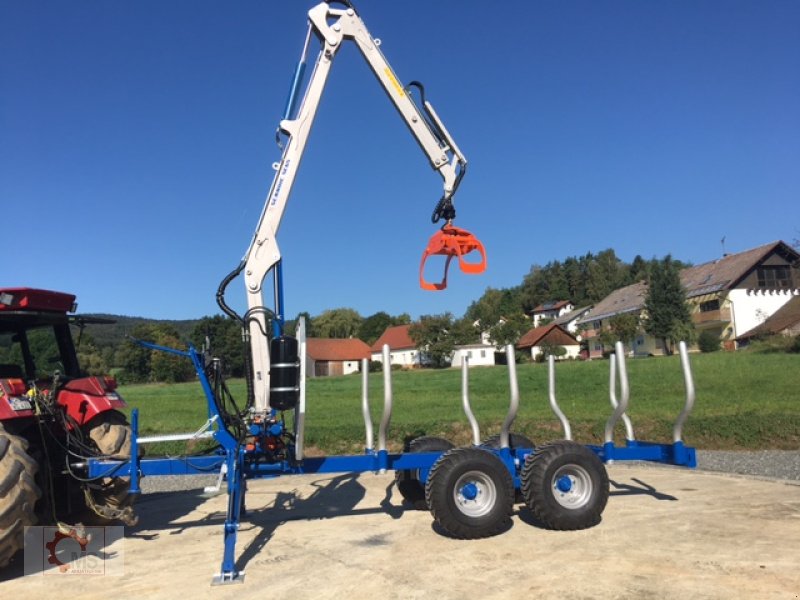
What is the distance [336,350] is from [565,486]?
73.1 m

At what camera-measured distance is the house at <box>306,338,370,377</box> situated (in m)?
76.2

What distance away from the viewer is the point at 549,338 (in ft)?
216

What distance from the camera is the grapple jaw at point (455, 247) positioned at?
24.8 ft

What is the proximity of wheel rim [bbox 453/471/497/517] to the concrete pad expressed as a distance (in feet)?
1.08

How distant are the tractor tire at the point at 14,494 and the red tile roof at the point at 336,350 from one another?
228 feet

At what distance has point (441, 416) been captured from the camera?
57.5 feet

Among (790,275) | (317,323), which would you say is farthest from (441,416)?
(317,323)

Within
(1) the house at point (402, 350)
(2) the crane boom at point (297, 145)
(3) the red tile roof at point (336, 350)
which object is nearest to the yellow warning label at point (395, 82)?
(2) the crane boom at point (297, 145)

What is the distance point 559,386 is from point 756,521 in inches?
723

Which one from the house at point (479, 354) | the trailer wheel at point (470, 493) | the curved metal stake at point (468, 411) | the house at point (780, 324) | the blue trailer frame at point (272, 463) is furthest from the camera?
the house at point (479, 354)

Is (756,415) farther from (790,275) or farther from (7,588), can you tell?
(790,275)

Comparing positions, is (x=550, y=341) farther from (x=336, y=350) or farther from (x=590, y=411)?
(x=590, y=411)

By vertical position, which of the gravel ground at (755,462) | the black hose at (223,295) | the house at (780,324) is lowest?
the gravel ground at (755,462)

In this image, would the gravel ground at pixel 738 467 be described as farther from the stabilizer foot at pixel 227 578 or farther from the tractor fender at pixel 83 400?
the stabilizer foot at pixel 227 578
